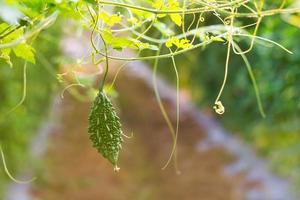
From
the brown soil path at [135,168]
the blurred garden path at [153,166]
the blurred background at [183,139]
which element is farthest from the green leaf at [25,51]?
the brown soil path at [135,168]

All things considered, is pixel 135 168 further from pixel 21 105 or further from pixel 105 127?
pixel 105 127

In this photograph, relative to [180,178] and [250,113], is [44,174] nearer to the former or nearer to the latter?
[180,178]

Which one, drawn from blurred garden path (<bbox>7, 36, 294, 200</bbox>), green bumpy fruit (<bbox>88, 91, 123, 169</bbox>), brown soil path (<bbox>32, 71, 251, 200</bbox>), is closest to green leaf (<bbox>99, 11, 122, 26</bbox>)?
green bumpy fruit (<bbox>88, 91, 123, 169</bbox>)

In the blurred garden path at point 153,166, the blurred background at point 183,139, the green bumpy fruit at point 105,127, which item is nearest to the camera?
the green bumpy fruit at point 105,127

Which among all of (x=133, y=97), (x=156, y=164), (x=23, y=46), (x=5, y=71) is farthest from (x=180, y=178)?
(x=23, y=46)

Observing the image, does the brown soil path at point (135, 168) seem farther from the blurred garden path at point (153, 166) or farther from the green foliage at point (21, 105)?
the green foliage at point (21, 105)

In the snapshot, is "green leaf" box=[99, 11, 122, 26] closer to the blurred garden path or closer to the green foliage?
the green foliage
